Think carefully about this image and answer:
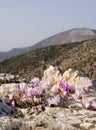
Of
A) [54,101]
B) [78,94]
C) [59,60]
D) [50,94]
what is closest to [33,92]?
[54,101]

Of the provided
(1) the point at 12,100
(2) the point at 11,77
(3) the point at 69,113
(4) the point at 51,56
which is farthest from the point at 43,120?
(4) the point at 51,56

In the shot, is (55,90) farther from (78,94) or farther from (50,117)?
(50,117)

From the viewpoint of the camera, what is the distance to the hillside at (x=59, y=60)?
9988 cm

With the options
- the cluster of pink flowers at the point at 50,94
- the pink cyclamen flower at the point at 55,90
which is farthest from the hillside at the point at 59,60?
the pink cyclamen flower at the point at 55,90

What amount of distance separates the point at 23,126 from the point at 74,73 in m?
6.10

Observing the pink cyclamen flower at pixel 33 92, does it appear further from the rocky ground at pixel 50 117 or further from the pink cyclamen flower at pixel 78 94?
the pink cyclamen flower at pixel 78 94

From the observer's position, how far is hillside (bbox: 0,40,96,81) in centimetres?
9988

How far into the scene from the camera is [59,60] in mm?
122062

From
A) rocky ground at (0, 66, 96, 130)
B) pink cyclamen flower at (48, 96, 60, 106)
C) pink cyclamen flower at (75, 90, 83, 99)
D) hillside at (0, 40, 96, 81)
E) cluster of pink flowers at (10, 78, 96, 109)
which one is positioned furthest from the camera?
hillside at (0, 40, 96, 81)

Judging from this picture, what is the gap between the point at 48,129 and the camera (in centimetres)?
834

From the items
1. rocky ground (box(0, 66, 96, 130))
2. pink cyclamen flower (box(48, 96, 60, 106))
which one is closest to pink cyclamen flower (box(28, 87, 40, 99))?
rocky ground (box(0, 66, 96, 130))

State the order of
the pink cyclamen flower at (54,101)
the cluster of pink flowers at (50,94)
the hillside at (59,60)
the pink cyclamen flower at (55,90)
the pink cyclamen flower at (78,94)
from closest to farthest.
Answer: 1. the pink cyclamen flower at (54,101)
2. the cluster of pink flowers at (50,94)
3. the pink cyclamen flower at (78,94)
4. the pink cyclamen flower at (55,90)
5. the hillside at (59,60)

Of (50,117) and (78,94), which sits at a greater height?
(78,94)

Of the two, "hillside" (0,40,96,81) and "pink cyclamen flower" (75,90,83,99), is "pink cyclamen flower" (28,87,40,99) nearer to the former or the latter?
"pink cyclamen flower" (75,90,83,99)
